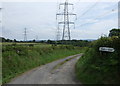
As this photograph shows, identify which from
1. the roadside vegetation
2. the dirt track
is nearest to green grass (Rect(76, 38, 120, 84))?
the roadside vegetation

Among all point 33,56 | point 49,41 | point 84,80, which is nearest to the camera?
point 84,80

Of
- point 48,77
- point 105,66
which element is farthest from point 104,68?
point 48,77

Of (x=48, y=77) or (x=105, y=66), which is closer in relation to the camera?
(x=105, y=66)

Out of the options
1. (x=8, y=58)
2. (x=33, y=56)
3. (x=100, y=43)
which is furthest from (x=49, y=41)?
(x=100, y=43)

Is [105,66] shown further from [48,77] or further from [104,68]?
Result: [48,77]

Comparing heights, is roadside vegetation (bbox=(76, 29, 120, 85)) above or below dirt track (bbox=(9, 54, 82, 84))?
above

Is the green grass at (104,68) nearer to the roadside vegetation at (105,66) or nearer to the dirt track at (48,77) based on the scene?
the roadside vegetation at (105,66)

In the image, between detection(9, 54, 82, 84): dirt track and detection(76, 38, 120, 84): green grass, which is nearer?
detection(76, 38, 120, 84): green grass

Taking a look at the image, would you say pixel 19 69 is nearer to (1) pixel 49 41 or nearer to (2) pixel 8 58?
(2) pixel 8 58

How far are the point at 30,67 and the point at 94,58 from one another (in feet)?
30.3

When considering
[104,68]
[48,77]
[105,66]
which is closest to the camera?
[104,68]

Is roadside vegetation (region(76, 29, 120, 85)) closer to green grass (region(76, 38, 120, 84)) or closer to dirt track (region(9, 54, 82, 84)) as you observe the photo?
green grass (region(76, 38, 120, 84))

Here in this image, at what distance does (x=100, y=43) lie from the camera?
45.4ft

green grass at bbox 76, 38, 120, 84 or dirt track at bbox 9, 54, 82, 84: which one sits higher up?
green grass at bbox 76, 38, 120, 84
